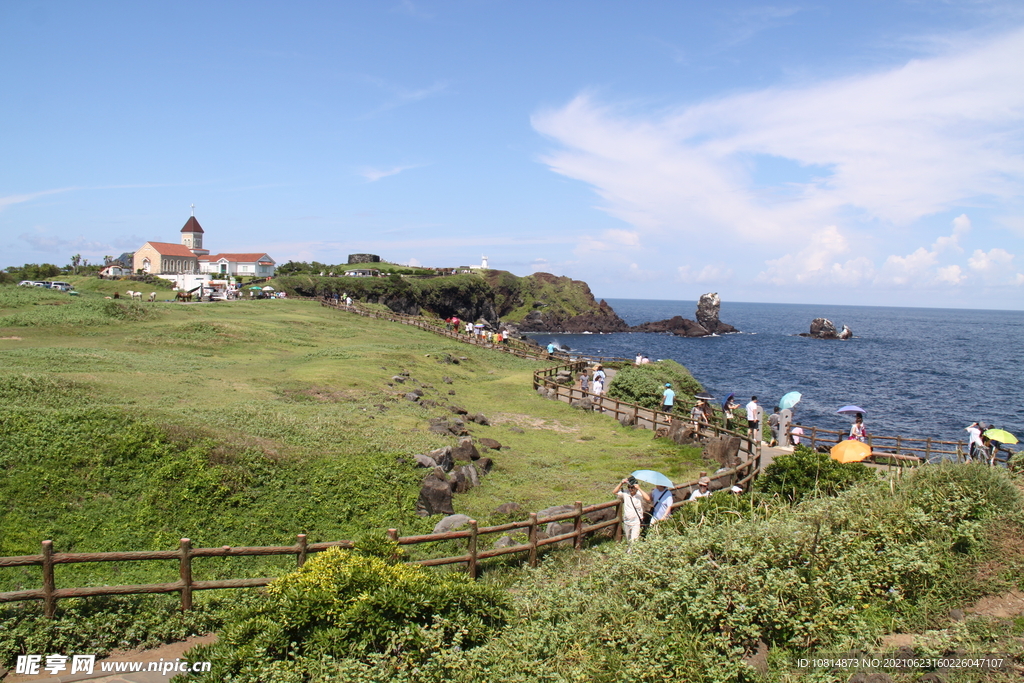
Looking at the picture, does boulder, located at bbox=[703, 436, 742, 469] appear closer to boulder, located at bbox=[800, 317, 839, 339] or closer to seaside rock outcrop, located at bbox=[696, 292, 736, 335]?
seaside rock outcrop, located at bbox=[696, 292, 736, 335]

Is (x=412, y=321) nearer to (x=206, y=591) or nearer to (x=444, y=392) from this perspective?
(x=444, y=392)

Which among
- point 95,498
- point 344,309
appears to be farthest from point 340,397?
point 344,309

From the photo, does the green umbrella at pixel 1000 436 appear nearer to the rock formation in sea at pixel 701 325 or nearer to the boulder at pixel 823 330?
the rock formation in sea at pixel 701 325

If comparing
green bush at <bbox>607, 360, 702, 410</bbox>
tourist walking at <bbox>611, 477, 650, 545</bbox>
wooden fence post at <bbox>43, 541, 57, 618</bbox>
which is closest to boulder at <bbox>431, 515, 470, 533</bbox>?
tourist walking at <bbox>611, 477, 650, 545</bbox>

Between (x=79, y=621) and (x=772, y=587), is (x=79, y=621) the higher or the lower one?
the lower one

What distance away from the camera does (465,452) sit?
2019 centimetres

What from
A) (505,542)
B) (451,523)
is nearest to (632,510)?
(505,542)

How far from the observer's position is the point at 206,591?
10891 millimetres

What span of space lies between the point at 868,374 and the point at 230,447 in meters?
79.3

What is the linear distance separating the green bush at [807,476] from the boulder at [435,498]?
27.6ft

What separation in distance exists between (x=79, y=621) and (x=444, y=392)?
80.0 ft

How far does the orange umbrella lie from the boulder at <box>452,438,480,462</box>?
1080 centimetres

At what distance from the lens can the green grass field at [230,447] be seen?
13.7 meters

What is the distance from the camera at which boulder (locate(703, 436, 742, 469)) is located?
22.6 m
